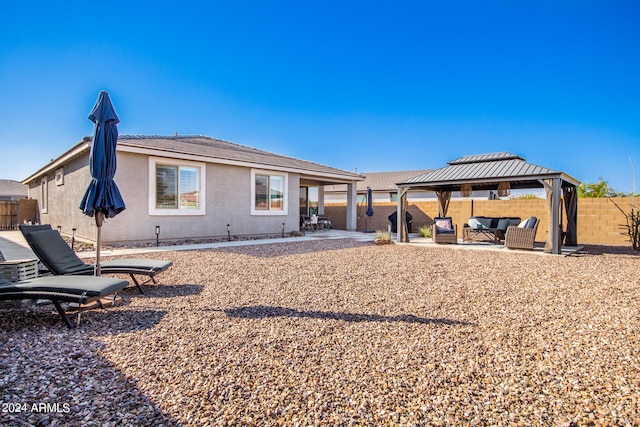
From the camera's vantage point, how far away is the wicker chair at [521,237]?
11031 millimetres

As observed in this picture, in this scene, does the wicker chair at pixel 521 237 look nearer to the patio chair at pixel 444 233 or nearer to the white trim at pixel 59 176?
the patio chair at pixel 444 233

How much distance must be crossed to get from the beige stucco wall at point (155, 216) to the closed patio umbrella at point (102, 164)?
6.04 metres

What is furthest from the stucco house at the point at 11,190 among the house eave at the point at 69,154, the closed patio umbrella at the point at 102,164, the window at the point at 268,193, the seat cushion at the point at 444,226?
the seat cushion at the point at 444,226

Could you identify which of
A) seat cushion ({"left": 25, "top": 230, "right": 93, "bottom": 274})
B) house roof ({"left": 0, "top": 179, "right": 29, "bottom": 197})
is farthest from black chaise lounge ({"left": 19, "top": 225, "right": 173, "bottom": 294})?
house roof ({"left": 0, "top": 179, "right": 29, "bottom": 197})

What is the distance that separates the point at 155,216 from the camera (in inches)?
455

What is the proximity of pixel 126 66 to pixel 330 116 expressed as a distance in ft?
35.7

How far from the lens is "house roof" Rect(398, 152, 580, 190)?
36.3 feet

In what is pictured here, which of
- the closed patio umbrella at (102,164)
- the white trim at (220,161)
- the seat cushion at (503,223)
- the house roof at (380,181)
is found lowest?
the seat cushion at (503,223)

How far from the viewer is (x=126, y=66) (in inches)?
490

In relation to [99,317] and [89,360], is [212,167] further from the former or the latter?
[89,360]

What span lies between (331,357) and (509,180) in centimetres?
1083

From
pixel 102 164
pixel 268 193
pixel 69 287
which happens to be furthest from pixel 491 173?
pixel 69 287

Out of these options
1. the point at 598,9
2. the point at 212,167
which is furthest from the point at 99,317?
the point at 598,9

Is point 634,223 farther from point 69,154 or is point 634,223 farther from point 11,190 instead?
point 11,190
